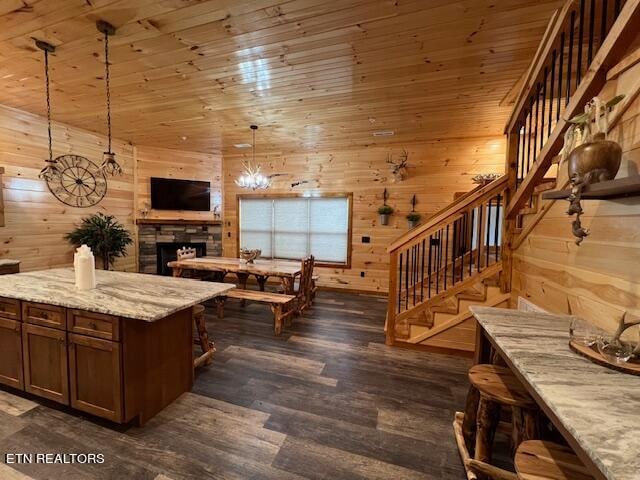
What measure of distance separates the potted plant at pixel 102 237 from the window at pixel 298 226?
2.40m

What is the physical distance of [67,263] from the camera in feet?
16.0

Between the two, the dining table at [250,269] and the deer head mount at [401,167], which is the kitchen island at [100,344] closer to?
the dining table at [250,269]

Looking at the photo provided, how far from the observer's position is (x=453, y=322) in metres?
3.07

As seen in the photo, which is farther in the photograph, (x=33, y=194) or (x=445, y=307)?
(x=33, y=194)

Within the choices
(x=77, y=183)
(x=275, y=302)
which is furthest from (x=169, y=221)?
(x=275, y=302)

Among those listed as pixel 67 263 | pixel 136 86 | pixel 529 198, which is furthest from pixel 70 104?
pixel 529 198

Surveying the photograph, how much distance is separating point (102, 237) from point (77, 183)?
105cm

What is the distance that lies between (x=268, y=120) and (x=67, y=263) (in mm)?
4278

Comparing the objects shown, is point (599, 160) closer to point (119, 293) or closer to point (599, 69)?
point (599, 69)

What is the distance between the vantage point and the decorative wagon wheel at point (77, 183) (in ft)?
15.3

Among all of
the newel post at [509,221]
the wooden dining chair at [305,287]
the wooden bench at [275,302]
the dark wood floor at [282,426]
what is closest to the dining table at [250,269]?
the wooden dining chair at [305,287]

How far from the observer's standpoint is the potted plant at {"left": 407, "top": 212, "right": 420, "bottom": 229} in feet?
17.4

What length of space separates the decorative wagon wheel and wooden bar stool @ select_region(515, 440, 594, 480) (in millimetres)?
5964

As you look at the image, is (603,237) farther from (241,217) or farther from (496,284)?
(241,217)
